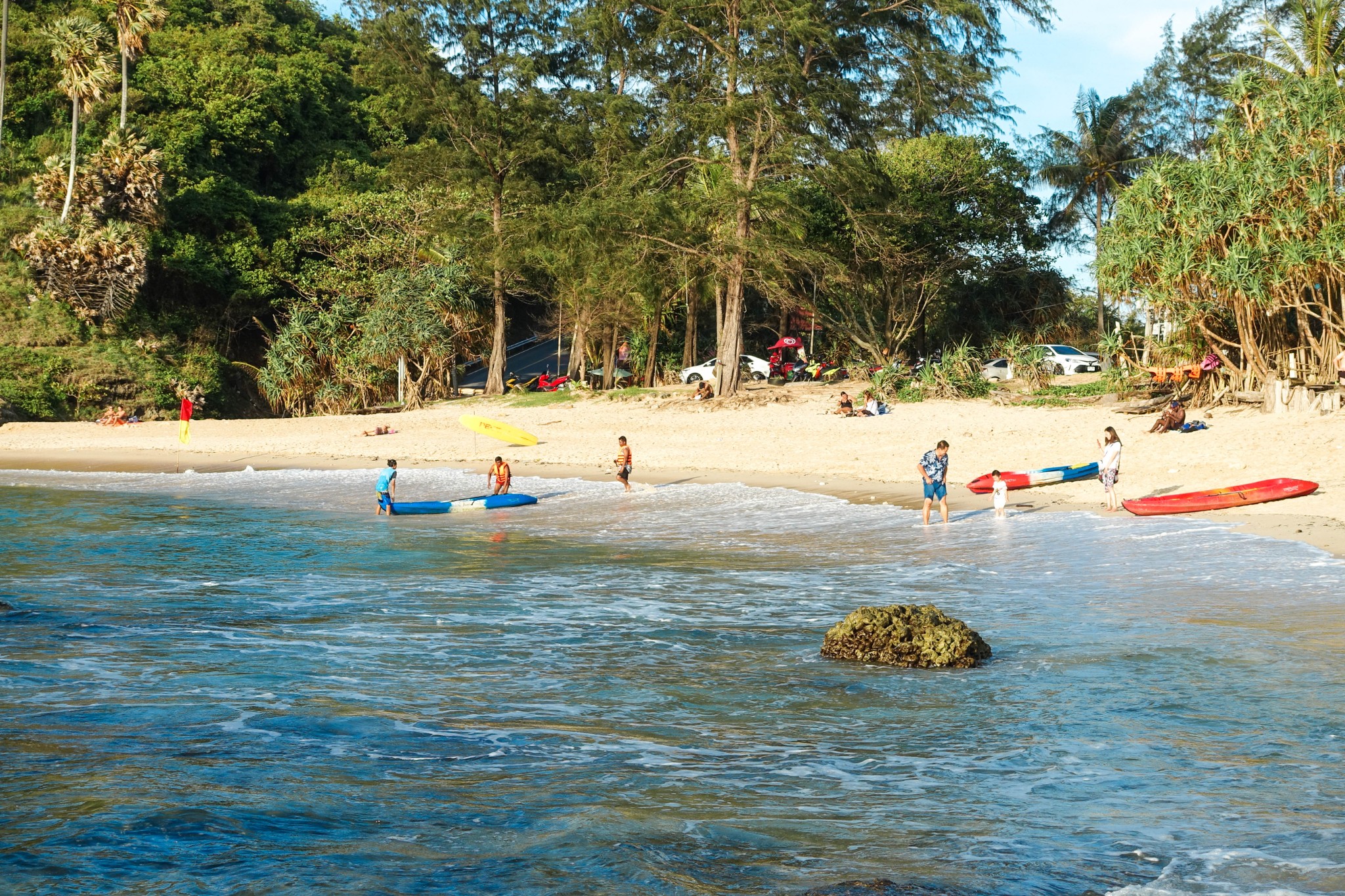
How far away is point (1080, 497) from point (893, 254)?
57.2 ft

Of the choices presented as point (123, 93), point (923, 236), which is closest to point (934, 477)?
point (923, 236)

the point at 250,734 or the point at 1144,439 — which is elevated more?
the point at 1144,439

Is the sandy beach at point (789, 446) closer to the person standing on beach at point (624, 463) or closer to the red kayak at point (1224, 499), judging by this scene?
the red kayak at point (1224, 499)

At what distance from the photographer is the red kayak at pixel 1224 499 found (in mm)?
17281

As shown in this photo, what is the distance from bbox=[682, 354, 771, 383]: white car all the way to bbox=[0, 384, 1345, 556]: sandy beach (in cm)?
361

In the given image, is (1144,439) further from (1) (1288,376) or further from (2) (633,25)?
(2) (633,25)

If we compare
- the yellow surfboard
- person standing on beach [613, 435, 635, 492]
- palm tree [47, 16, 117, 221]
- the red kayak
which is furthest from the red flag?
the red kayak

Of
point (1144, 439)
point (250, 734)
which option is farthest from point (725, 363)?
point (250, 734)

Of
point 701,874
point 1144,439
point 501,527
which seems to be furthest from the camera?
point 1144,439

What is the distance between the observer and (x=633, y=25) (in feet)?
106

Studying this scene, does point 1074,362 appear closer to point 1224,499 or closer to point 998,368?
point 998,368

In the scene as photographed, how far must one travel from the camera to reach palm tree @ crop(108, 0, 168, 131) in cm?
3678

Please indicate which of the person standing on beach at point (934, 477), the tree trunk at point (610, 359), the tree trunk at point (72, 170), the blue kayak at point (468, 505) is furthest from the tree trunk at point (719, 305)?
the tree trunk at point (72, 170)

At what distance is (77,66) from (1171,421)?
33.8 meters
